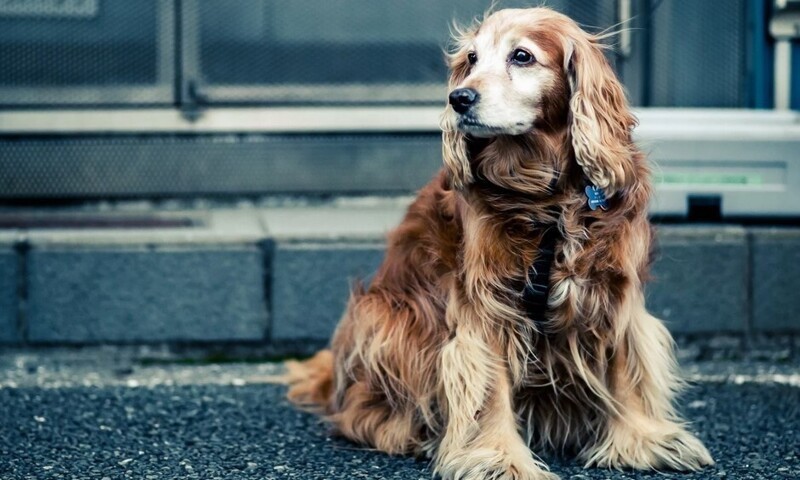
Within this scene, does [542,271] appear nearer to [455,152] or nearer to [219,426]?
[455,152]

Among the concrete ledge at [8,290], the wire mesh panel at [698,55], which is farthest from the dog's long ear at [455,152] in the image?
the wire mesh panel at [698,55]

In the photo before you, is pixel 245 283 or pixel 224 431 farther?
pixel 245 283

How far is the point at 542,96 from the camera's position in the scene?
337cm

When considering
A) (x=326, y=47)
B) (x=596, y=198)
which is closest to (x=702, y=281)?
(x=596, y=198)

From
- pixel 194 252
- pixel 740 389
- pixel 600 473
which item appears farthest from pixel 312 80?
pixel 600 473

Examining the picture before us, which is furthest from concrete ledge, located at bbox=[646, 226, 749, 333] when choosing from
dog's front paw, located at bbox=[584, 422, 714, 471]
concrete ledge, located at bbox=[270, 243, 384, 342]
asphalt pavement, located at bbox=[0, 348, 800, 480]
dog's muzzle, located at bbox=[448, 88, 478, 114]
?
dog's muzzle, located at bbox=[448, 88, 478, 114]

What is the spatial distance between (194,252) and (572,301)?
196 cm

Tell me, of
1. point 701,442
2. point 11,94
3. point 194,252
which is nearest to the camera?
point 701,442

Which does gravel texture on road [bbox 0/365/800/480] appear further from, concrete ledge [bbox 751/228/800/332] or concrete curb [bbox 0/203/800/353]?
concrete ledge [bbox 751/228/800/332]

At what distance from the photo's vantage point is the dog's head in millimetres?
3287

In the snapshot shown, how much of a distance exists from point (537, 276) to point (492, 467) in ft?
1.77

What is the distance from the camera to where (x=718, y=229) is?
4922 millimetres

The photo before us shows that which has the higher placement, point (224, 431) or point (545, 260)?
point (545, 260)

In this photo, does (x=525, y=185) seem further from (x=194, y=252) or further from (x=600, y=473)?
(x=194, y=252)
